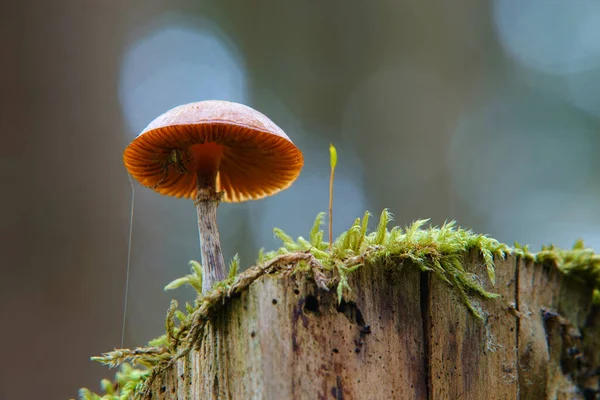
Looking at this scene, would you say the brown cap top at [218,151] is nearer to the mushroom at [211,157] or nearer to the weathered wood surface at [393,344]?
the mushroom at [211,157]

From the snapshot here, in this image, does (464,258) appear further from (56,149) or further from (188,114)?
(56,149)

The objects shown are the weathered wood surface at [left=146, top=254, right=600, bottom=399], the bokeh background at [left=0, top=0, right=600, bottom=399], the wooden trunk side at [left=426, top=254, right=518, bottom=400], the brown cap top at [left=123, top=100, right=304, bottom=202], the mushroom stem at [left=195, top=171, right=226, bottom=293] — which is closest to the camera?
the weathered wood surface at [left=146, top=254, right=600, bottom=399]

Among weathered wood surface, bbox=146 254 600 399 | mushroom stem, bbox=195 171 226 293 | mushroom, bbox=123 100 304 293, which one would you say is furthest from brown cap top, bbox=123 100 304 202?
weathered wood surface, bbox=146 254 600 399

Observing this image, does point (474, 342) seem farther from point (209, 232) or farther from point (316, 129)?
point (316, 129)

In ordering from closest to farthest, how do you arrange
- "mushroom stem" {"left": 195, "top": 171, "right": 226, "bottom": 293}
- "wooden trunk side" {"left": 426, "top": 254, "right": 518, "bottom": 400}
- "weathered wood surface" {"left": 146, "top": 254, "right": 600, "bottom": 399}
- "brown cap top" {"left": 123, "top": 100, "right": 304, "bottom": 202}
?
"weathered wood surface" {"left": 146, "top": 254, "right": 600, "bottom": 399}, "wooden trunk side" {"left": 426, "top": 254, "right": 518, "bottom": 400}, "brown cap top" {"left": 123, "top": 100, "right": 304, "bottom": 202}, "mushroom stem" {"left": 195, "top": 171, "right": 226, "bottom": 293}

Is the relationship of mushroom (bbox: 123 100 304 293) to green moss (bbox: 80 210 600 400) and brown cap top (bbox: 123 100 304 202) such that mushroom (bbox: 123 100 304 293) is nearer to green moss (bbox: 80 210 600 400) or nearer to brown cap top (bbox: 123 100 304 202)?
brown cap top (bbox: 123 100 304 202)

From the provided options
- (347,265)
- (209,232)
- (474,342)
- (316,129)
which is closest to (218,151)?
(209,232)

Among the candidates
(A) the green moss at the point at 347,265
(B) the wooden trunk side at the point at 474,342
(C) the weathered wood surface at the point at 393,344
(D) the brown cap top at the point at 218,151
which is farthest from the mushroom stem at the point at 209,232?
(B) the wooden trunk side at the point at 474,342
